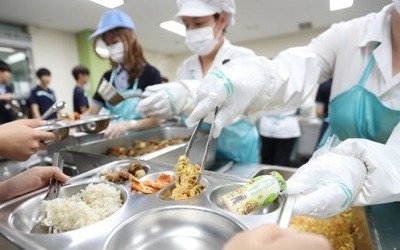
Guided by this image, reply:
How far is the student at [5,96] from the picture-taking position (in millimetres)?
1216

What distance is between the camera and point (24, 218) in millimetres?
571

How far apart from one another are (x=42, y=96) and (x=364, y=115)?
1.67 m

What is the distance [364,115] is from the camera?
81 centimetres

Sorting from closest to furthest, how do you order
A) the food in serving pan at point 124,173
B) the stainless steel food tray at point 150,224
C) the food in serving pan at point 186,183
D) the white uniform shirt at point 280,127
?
the stainless steel food tray at point 150,224 → the food in serving pan at point 186,183 → the food in serving pan at point 124,173 → the white uniform shirt at point 280,127

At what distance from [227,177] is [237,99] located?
0.81 feet

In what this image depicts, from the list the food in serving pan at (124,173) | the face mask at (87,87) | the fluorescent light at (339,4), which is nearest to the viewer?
the food in serving pan at (124,173)

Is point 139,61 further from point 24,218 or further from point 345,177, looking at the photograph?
point 345,177

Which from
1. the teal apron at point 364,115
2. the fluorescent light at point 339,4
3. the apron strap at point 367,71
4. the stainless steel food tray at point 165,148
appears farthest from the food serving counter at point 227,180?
the fluorescent light at point 339,4

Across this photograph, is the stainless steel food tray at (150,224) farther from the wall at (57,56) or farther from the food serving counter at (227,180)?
the wall at (57,56)

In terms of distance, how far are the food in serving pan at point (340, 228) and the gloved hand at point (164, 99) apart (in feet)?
2.12

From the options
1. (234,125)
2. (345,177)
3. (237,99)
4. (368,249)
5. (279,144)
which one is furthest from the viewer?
(279,144)

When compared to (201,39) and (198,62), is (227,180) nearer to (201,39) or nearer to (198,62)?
(201,39)

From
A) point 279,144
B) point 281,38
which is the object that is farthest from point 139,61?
point 279,144

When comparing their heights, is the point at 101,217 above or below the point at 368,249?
above
